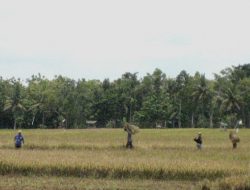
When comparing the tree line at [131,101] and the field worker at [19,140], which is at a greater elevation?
the tree line at [131,101]

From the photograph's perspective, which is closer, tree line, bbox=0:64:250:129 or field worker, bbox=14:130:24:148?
field worker, bbox=14:130:24:148

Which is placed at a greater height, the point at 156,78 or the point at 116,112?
the point at 156,78

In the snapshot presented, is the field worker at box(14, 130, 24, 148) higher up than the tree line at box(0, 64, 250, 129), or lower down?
lower down

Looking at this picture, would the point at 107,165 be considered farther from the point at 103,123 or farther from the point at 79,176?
the point at 103,123

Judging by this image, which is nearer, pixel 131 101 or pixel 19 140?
pixel 19 140

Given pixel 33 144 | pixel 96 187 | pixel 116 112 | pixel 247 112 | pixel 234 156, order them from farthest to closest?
pixel 116 112, pixel 247 112, pixel 33 144, pixel 234 156, pixel 96 187

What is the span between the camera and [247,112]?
104188 mm

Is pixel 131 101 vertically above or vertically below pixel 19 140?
above

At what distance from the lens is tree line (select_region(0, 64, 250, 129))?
105875 millimetres

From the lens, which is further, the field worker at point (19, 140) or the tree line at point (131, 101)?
the tree line at point (131, 101)

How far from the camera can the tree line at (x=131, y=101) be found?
4168 inches

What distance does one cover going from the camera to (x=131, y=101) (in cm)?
10975

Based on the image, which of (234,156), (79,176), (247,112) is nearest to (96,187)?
(79,176)

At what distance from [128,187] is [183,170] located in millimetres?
3403
